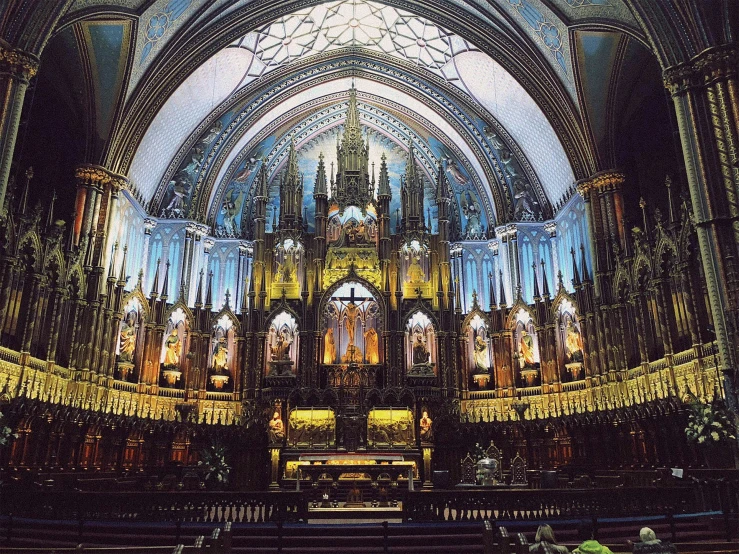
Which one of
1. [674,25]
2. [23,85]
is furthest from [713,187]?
[23,85]

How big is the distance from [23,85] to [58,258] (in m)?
5.41

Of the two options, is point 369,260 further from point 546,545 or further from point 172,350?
point 546,545

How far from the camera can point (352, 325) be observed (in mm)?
26000

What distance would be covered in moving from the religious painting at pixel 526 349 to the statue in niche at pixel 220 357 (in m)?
12.2

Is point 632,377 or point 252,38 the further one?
point 252,38

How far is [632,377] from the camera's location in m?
19.6

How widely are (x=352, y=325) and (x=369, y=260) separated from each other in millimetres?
3019

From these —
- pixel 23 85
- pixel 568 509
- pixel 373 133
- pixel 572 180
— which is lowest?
pixel 568 509

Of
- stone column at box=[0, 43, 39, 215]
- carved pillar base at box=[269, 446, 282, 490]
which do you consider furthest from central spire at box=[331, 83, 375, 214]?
stone column at box=[0, 43, 39, 215]

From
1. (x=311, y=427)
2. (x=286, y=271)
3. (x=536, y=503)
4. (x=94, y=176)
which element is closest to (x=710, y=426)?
(x=536, y=503)

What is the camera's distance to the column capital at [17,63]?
606 inches

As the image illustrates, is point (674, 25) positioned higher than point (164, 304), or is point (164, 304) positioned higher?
point (674, 25)

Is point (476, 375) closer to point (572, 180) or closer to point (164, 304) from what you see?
point (572, 180)

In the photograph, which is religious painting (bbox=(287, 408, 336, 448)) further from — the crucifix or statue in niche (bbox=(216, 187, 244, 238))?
statue in niche (bbox=(216, 187, 244, 238))
